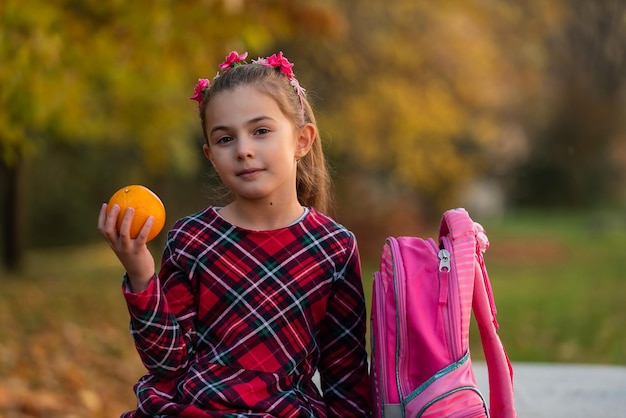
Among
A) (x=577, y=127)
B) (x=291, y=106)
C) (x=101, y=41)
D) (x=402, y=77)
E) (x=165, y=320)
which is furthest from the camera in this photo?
(x=577, y=127)

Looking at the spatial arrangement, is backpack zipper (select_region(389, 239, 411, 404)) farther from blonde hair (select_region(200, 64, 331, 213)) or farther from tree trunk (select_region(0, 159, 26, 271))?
tree trunk (select_region(0, 159, 26, 271))

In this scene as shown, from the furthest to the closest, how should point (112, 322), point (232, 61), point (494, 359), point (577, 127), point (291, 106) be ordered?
point (577, 127) → point (112, 322) → point (232, 61) → point (291, 106) → point (494, 359)

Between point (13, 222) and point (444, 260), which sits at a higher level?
point (13, 222)

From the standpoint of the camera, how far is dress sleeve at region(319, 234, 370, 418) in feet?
7.86

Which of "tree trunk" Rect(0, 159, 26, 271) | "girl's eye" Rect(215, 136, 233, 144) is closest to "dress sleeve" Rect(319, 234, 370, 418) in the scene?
"girl's eye" Rect(215, 136, 233, 144)

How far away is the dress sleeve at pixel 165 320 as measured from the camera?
6.84 ft

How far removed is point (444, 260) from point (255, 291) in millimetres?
512

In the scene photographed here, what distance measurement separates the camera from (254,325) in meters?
2.27

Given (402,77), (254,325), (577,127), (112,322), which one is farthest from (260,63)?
(577,127)

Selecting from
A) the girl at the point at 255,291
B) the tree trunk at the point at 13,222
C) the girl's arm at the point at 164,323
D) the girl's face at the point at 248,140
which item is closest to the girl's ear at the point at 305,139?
the girl at the point at 255,291

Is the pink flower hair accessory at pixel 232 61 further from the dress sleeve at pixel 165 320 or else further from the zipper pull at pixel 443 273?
the zipper pull at pixel 443 273

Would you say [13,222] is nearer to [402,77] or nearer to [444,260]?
[402,77]

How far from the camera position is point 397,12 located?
13.8 m

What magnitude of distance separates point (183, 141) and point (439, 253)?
12.4m
